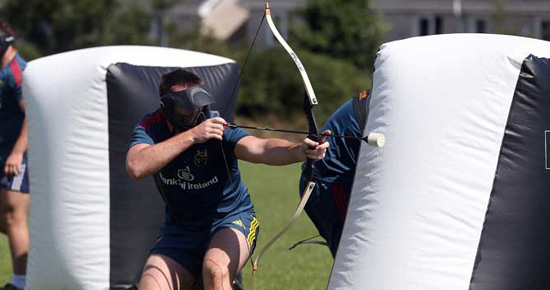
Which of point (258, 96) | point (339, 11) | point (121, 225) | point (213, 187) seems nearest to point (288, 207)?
point (121, 225)

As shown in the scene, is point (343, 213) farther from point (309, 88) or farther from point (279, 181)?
point (279, 181)

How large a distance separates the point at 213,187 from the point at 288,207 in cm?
835

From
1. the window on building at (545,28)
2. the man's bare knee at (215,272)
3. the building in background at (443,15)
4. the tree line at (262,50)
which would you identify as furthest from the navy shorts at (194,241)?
the window on building at (545,28)

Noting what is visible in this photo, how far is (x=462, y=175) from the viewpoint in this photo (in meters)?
4.96

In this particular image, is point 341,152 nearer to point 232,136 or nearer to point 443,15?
point 232,136

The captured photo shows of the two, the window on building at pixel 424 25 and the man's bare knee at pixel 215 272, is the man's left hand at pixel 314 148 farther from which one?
the window on building at pixel 424 25

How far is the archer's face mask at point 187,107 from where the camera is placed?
17.5 feet

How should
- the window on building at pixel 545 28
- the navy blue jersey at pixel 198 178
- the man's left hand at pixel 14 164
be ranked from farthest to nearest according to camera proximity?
the window on building at pixel 545 28 → the man's left hand at pixel 14 164 → the navy blue jersey at pixel 198 178

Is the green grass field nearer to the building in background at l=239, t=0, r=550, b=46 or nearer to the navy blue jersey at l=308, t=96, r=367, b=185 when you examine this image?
the navy blue jersey at l=308, t=96, r=367, b=185

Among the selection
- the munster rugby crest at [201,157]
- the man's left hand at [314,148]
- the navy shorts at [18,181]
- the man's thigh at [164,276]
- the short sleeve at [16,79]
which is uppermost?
the man's left hand at [314,148]

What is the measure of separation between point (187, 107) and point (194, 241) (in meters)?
0.75

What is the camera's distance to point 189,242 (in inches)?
220

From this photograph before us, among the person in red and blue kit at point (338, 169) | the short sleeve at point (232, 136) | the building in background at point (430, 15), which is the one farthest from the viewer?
the building in background at point (430, 15)

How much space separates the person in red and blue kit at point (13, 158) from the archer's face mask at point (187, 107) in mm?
2864
